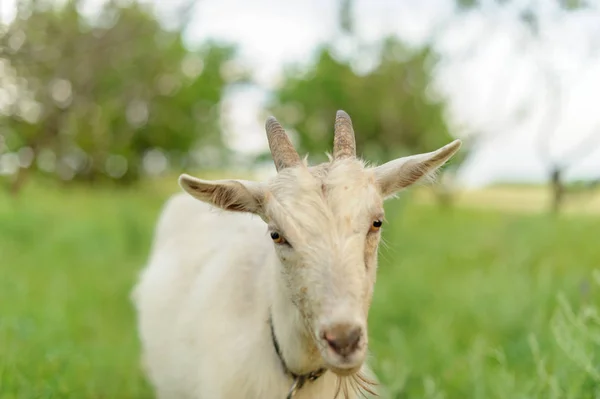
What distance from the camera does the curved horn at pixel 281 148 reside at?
3041mm

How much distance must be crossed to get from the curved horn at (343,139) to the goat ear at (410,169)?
6.9 inches

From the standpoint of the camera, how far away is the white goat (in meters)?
2.60

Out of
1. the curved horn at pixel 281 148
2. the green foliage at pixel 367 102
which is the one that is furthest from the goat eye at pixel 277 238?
the green foliage at pixel 367 102

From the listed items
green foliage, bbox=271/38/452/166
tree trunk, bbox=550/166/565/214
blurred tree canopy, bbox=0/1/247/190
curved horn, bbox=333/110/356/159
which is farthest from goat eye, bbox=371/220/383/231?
green foliage, bbox=271/38/452/166

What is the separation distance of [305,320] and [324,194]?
0.58m

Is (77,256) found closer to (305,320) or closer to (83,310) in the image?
(83,310)

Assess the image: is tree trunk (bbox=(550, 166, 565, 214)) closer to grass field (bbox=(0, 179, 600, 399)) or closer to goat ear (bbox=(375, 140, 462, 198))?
grass field (bbox=(0, 179, 600, 399))

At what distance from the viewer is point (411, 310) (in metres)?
7.24

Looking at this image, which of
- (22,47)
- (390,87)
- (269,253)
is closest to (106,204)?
(390,87)

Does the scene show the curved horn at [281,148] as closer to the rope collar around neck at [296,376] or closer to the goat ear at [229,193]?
the goat ear at [229,193]

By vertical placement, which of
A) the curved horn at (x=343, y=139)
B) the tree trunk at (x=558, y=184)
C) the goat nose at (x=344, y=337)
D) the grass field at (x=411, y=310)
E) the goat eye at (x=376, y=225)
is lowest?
the grass field at (x=411, y=310)

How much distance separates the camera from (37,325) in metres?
5.90

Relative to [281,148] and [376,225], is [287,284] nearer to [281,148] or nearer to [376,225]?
[376,225]

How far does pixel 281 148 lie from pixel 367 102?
75.8ft
